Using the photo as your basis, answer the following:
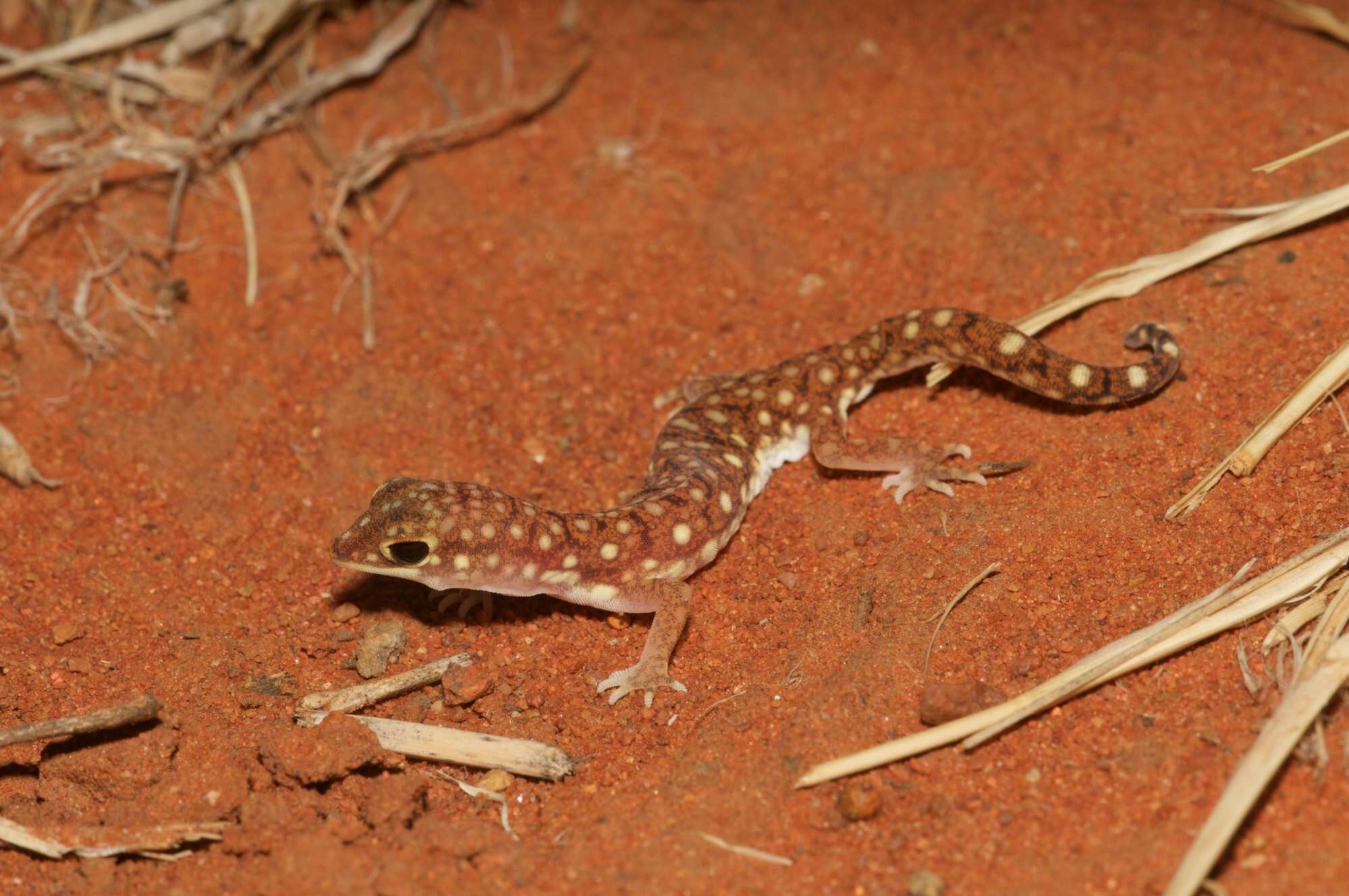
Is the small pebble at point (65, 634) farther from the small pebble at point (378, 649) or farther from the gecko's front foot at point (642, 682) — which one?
the gecko's front foot at point (642, 682)

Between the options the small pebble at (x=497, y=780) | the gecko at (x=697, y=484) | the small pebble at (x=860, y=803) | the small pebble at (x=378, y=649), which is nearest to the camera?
the small pebble at (x=860, y=803)

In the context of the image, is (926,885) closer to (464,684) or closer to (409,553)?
(464,684)

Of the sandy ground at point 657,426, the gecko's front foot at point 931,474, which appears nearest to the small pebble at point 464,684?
the sandy ground at point 657,426

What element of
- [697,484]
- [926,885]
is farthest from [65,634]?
[926,885]

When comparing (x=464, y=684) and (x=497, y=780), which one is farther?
(x=464, y=684)

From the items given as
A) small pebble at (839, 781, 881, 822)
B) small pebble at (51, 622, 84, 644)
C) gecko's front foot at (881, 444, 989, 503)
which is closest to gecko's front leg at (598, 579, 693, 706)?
small pebble at (839, 781, 881, 822)

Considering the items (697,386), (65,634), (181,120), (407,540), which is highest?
(181,120)
